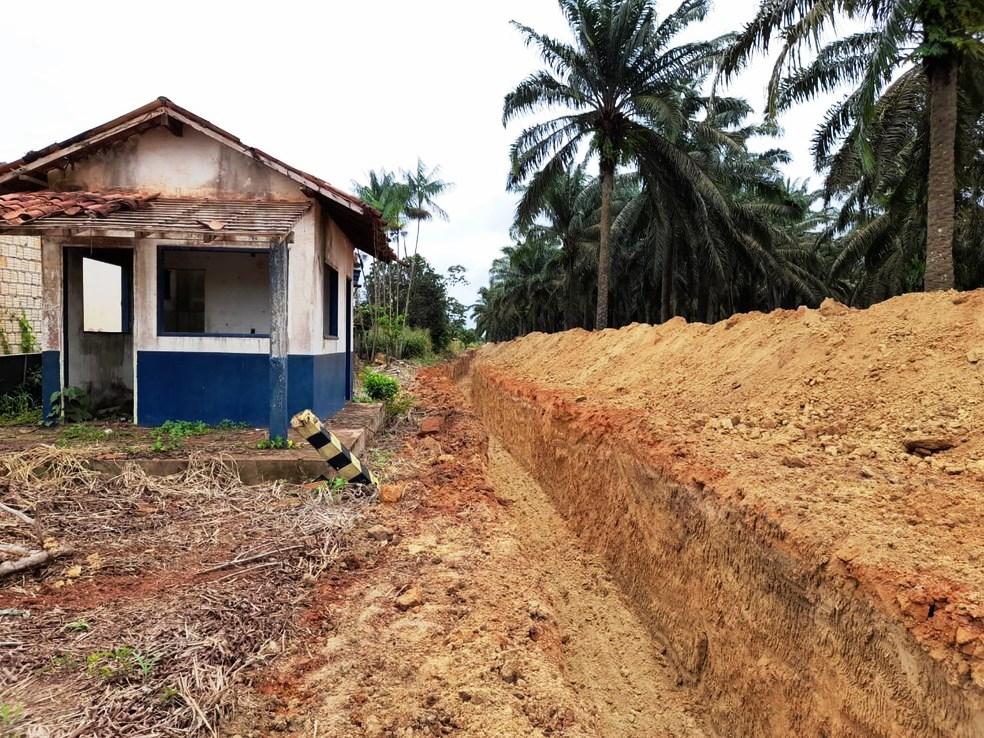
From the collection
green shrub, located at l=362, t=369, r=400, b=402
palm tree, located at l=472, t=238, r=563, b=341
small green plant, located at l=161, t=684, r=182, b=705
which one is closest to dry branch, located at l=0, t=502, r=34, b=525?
small green plant, located at l=161, t=684, r=182, b=705

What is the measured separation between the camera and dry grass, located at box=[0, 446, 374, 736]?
3.02 meters

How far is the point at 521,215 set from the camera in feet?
67.7

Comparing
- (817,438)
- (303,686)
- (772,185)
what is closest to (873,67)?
(817,438)

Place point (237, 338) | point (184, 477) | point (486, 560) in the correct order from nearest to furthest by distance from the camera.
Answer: point (486, 560) → point (184, 477) → point (237, 338)

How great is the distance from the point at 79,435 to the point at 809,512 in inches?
333

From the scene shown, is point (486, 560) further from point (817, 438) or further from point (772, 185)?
point (772, 185)

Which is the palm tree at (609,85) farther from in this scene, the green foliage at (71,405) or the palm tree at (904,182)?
the green foliage at (71,405)

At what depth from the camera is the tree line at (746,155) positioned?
10.1 metres

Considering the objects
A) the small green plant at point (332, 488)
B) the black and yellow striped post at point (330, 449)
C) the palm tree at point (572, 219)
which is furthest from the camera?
the palm tree at point (572, 219)

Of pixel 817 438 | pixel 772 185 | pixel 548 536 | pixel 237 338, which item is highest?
pixel 772 185

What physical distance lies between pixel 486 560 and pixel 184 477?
3.56 m

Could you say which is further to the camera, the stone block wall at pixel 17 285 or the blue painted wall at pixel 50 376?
the stone block wall at pixel 17 285

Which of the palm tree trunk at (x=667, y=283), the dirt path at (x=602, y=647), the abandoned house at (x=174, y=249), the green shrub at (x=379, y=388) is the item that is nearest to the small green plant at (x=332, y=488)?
the dirt path at (x=602, y=647)

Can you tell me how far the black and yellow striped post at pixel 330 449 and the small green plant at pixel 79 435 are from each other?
3027 millimetres
